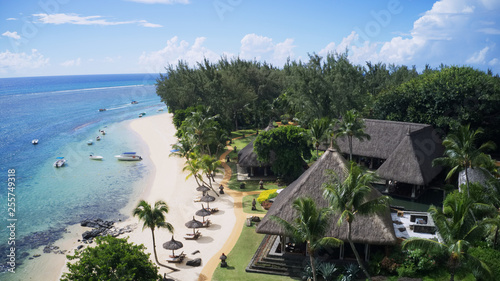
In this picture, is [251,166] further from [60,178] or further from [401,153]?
[60,178]

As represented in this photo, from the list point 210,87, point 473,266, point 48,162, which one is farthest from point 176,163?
point 473,266

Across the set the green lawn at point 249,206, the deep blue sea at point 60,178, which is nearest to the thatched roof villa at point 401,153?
the green lawn at point 249,206

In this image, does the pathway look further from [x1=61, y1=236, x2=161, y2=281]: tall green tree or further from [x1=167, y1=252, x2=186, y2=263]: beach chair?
[x1=61, y1=236, x2=161, y2=281]: tall green tree

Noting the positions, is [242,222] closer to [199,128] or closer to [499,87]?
[199,128]

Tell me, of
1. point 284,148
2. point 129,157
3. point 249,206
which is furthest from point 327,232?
point 129,157

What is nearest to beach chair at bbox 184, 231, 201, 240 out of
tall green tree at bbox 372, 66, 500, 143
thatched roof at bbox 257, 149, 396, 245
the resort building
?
the resort building
